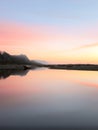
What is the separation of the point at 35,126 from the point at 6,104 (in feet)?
19.2

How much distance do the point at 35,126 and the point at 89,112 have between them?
4.28m

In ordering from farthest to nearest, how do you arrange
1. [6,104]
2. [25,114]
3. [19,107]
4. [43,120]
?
1. [6,104]
2. [19,107]
3. [25,114]
4. [43,120]

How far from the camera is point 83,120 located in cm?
1172

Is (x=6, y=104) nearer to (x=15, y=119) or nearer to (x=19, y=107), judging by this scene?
(x=19, y=107)

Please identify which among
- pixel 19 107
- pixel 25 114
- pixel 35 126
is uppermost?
pixel 19 107

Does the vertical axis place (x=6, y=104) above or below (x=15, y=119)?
above

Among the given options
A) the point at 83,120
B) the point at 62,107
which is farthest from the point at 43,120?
the point at 62,107

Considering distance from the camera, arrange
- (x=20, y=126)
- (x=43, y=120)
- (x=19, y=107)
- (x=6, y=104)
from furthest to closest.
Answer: (x=6, y=104) < (x=19, y=107) < (x=43, y=120) < (x=20, y=126)

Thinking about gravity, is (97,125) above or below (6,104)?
below

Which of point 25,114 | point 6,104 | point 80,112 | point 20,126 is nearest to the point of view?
point 20,126

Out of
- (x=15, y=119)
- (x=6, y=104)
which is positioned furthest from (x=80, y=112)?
(x=6, y=104)

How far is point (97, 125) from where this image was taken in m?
10.8

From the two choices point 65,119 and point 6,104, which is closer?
point 65,119

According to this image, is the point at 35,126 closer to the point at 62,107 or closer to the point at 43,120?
the point at 43,120
